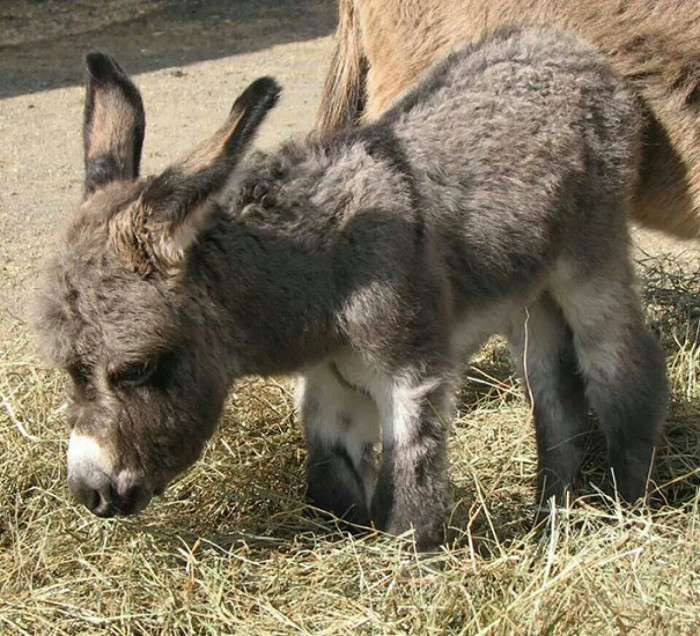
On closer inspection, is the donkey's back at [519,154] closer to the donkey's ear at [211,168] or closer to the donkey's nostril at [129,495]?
the donkey's ear at [211,168]

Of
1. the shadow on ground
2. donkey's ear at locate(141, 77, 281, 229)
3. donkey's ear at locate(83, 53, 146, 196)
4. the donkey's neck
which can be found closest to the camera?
donkey's ear at locate(141, 77, 281, 229)

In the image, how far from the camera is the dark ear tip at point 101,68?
12.1 ft

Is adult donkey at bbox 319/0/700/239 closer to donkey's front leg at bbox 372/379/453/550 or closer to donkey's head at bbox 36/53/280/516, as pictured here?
donkey's front leg at bbox 372/379/453/550

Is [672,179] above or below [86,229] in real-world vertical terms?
below

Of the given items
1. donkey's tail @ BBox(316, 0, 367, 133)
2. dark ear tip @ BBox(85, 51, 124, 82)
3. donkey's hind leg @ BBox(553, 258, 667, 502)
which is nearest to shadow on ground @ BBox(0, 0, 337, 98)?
donkey's tail @ BBox(316, 0, 367, 133)

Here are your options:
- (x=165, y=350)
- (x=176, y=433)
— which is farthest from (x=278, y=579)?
(x=165, y=350)

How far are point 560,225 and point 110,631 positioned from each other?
1.83m

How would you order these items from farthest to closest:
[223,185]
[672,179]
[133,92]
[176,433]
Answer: [672,179], [133,92], [176,433], [223,185]

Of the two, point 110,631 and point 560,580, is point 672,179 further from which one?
point 110,631

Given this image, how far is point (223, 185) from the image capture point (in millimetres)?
3107

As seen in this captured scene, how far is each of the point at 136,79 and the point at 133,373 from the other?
7.68 metres

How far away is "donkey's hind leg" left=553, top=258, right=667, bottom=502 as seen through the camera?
399cm

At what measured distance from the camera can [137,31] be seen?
1216cm

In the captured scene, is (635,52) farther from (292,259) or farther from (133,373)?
(133,373)
